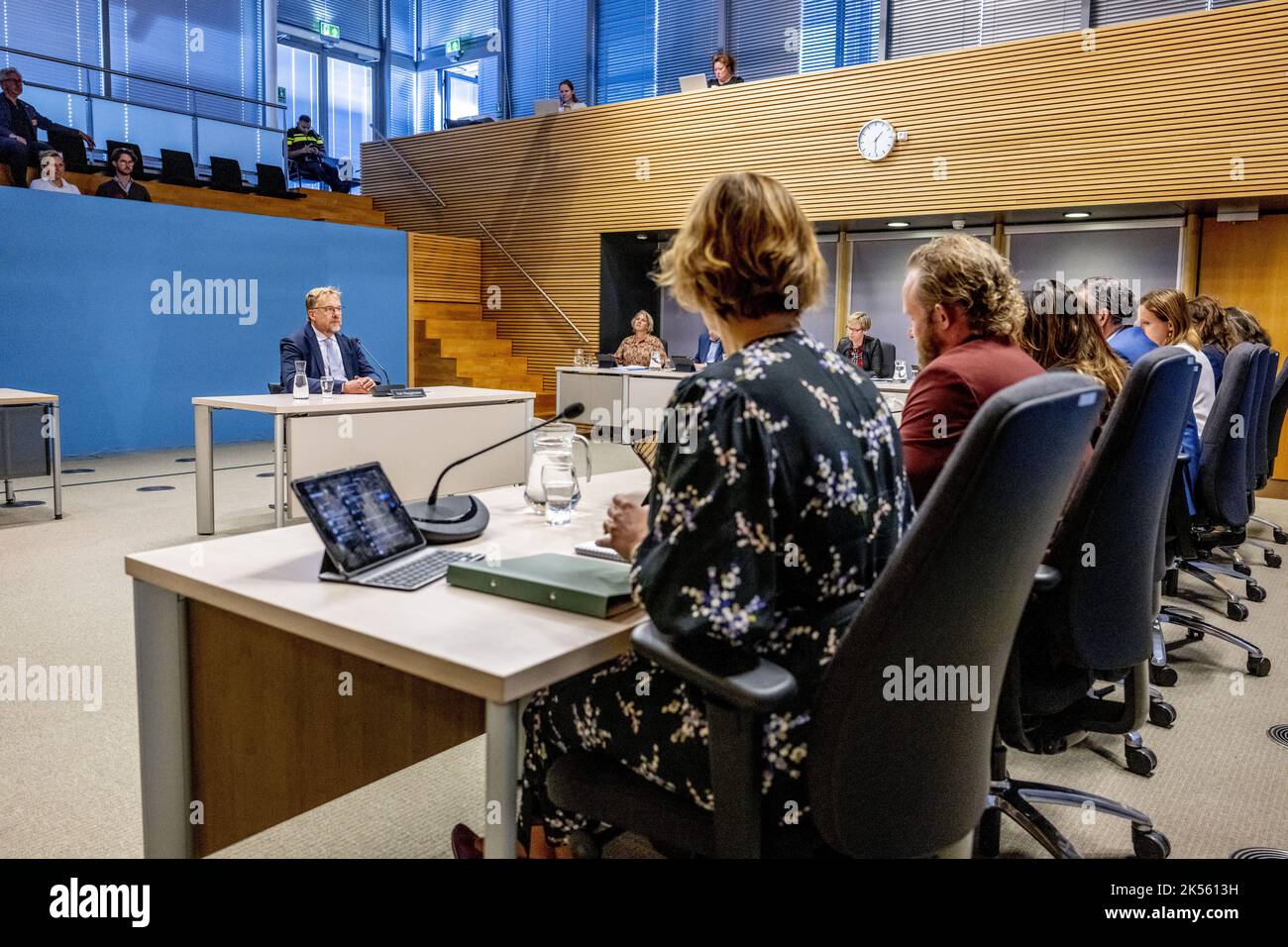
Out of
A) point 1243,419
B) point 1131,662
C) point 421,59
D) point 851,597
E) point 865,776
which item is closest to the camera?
point 865,776

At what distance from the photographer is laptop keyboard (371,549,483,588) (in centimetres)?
156

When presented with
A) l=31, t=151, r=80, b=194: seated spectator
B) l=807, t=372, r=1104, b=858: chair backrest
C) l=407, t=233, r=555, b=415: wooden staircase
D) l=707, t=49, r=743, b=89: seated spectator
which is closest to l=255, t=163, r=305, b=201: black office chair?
l=407, t=233, r=555, b=415: wooden staircase

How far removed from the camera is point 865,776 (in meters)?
1.21

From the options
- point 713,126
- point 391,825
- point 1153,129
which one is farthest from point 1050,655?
point 713,126

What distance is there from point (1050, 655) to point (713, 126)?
8615 millimetres

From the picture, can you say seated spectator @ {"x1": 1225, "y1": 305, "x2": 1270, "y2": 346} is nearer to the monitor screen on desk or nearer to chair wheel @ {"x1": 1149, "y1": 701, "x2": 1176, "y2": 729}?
chair wheel @ {"x1": 1149, "y1": 701, "x2": 1176, "y2": 729}

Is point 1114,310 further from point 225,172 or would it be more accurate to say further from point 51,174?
point 225,172

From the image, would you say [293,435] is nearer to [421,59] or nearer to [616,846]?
[616,846]

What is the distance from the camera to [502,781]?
1262 millimetres

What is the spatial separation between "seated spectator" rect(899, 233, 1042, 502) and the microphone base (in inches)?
36.1

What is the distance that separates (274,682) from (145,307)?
803 cm

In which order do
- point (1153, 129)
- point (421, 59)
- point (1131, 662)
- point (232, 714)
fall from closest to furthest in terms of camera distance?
point (232, 714) → point (1131, 662) → point (1153, 129) → point (421, 59)

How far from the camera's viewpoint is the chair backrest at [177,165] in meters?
9.38

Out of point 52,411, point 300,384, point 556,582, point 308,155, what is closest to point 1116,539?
point 556,582
